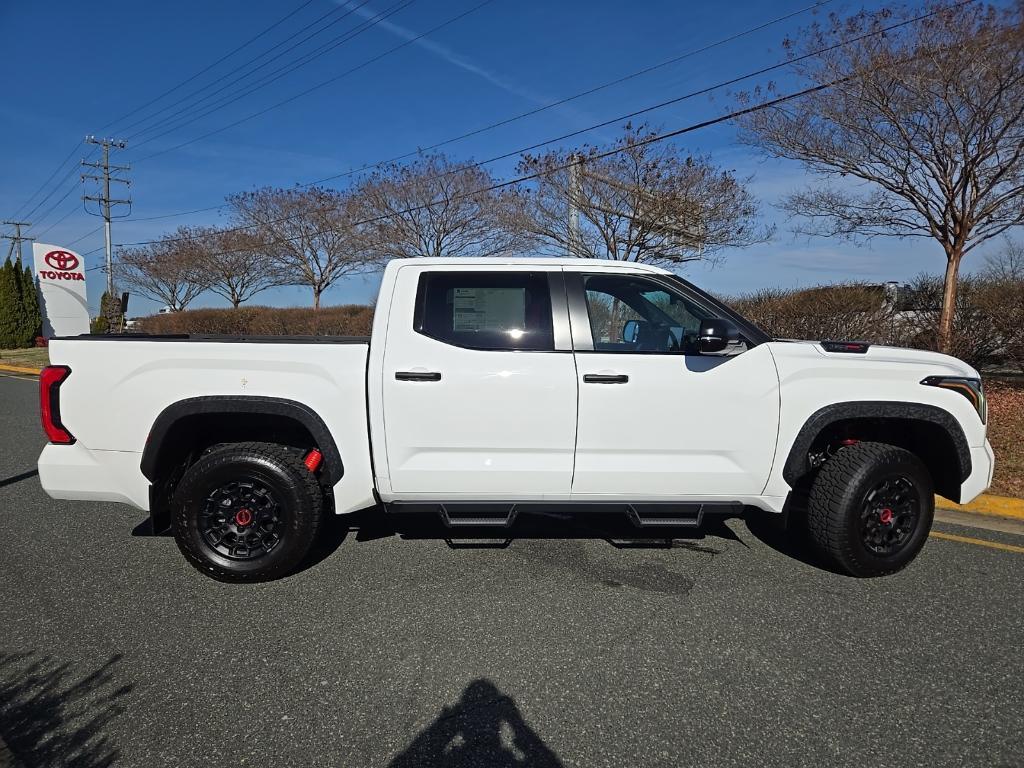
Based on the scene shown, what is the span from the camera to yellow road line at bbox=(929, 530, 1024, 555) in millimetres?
4180

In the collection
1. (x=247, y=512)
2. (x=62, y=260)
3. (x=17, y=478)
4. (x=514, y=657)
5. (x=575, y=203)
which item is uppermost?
(x=575, y=203)

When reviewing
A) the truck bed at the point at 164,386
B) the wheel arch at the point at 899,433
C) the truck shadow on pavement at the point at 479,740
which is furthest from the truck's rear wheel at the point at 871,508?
the truck bed at the point at 164,386

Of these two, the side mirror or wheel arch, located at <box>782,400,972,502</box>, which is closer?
the side mirror

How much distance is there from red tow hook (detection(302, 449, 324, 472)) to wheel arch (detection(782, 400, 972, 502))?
2.75 m

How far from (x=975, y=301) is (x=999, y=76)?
332 centimetres

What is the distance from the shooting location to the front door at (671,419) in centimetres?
338

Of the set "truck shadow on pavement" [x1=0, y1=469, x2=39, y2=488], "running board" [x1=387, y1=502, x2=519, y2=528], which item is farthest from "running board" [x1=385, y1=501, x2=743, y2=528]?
"truck shadow on pavement" [x1=0, y1=469, x2=39, y2=488]

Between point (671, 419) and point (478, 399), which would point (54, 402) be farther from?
point (671, 419)

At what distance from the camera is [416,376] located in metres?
3.34

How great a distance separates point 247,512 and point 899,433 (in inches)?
161

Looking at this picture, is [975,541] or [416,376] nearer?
[416,376]

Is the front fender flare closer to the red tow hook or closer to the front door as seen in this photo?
the front door

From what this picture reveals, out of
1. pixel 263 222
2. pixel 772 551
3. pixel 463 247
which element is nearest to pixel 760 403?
pixel 772 551

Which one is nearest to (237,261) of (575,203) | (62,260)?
(62,260)
